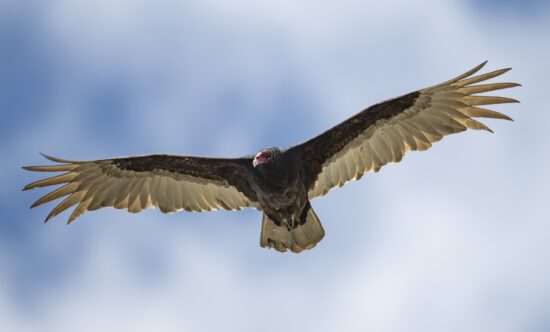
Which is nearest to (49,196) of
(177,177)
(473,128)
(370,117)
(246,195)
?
(177,177)

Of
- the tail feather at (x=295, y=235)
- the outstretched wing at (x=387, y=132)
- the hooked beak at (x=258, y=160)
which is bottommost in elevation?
the tail feather at (x=295, y=235)

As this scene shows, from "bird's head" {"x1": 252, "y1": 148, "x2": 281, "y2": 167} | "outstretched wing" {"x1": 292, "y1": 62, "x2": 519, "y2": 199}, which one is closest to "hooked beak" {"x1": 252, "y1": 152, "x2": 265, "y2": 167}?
"bird's head" {"x1": 252, "y1": 148, "x2": 281, "y2": 167}

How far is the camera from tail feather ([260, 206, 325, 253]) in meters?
14.0

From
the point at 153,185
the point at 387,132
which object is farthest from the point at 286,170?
the point at 153,185

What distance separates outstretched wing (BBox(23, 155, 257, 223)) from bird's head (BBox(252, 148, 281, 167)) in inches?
33.1

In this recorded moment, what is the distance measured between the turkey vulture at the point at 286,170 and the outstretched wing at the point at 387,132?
14mm

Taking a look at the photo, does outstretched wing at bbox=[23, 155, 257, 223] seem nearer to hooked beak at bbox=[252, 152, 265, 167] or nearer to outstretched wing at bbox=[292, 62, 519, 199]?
hooked beak at bbox=[252, 152, 265, 167]

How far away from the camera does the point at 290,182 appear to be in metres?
13.7

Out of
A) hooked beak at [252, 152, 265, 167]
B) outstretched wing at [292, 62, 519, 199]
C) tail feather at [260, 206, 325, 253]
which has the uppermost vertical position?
outstretched wing at [292, 62, 519, 199]

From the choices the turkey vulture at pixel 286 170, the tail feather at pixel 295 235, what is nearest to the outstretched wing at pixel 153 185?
the turkey vulture at pixel 286 170

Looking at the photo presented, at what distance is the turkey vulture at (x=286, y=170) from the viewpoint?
1373cm

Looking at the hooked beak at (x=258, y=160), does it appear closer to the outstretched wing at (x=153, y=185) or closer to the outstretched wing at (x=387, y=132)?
the outstretched wing at (x=387, y=132)

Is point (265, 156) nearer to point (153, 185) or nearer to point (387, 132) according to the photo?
point (387, 132)

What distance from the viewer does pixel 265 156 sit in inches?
530
